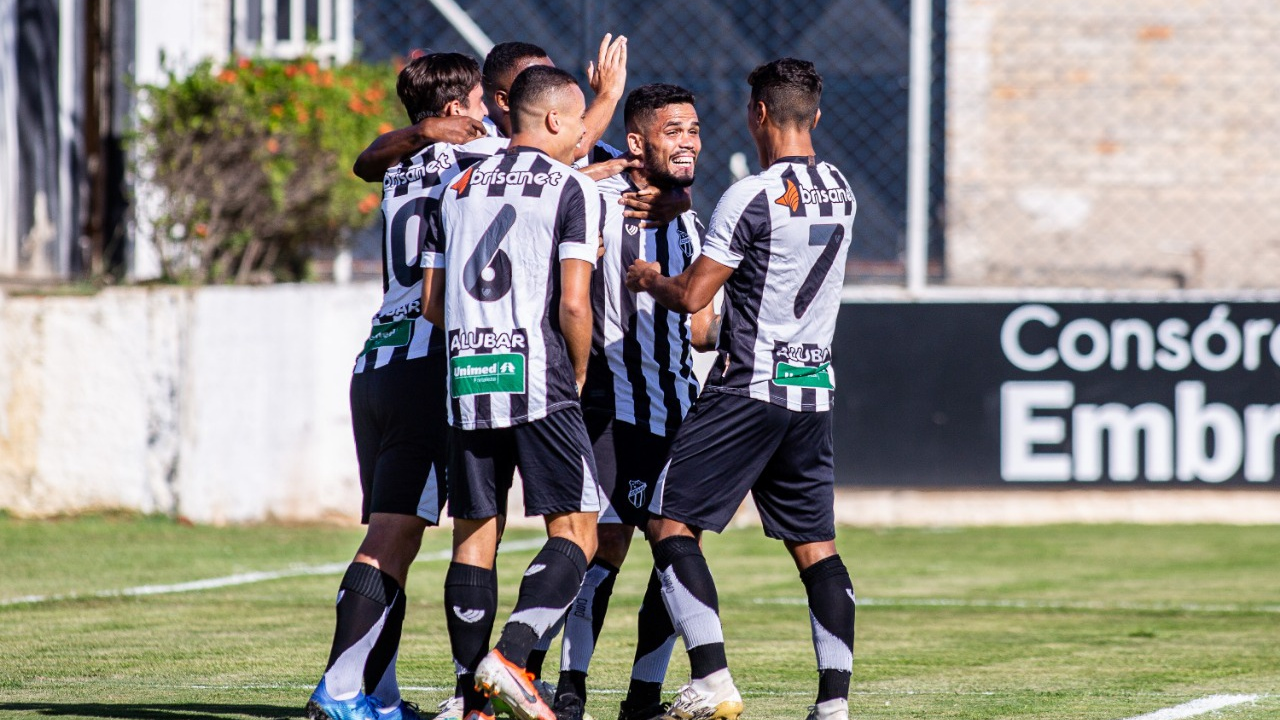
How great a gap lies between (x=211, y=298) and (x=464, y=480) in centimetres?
658

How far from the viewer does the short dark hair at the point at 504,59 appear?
18.9ft

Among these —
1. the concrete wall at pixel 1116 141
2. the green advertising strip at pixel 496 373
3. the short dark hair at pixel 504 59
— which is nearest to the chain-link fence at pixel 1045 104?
the concrete wall at pixel 1116 141

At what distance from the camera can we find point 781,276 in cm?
522

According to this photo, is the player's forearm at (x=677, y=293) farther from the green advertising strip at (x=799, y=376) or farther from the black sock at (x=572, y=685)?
the black sock at (x=572, y=685)

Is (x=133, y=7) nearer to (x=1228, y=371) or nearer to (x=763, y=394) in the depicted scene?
(x=1228, y=371)

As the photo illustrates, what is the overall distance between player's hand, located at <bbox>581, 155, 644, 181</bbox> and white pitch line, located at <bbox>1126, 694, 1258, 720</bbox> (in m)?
2.24

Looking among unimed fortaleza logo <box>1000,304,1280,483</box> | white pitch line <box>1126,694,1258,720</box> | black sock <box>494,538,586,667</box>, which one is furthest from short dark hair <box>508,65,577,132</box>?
unimed fortaleza logo <box>1000,304,1280,483</box>

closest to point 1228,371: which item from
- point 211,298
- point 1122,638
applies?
point 1122,638

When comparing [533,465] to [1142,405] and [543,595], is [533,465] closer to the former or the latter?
[543,595]

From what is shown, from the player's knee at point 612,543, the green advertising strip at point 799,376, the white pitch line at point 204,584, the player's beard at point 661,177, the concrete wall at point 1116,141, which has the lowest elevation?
the white pitch line at point 204,584

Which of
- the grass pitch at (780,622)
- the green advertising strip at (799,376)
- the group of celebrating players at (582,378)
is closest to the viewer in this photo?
the group of celebrating players at (582,378)

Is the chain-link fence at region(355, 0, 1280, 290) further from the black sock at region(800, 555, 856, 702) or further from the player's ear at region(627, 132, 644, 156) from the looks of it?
the black sock at region(800, 555, 856, 702)

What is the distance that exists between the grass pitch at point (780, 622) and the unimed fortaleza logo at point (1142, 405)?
1.44 feet

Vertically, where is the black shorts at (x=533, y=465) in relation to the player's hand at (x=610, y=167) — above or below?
below
